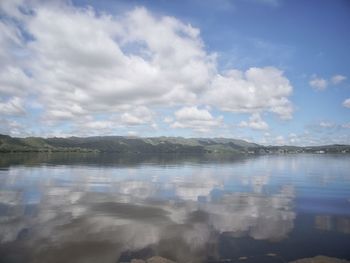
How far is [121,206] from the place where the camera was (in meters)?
38.8

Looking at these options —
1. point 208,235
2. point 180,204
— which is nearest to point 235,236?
point 208,235

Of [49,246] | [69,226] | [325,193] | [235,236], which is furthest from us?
[325,193]

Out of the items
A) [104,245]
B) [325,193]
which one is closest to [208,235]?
[104,245]

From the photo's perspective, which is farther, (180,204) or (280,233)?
(180,204)

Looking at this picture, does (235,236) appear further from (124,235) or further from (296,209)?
(296,209)

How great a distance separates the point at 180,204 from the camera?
40.6 m

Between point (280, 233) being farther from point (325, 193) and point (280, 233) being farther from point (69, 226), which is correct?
point (325, 193)

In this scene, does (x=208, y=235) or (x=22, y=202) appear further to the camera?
(x=22, y=202)

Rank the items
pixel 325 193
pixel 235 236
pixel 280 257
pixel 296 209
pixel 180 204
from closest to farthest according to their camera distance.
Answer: pixel 280 257 < pixel 235 236 < pixel 296 209 < pixel 180 204 < pixel 325 193

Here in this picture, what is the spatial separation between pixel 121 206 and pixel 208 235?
619 inches

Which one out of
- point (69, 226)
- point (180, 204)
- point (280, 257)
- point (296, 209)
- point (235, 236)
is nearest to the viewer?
point (280, 257)

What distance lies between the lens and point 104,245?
23703 mm

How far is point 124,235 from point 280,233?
1430 cm

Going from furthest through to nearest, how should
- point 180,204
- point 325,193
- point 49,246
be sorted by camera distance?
point 325,193
point 180,204
point 49,246
